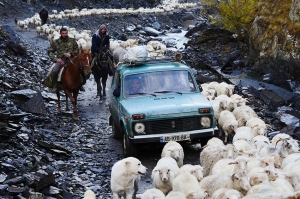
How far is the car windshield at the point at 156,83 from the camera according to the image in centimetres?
1212

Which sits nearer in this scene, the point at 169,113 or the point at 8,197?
the point at 8,197

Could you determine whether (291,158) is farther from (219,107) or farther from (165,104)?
(219,107)

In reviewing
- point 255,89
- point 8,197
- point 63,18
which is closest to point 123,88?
point 8,197

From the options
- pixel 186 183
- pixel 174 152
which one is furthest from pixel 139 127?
pixel 186 183

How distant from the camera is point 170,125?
11172 mm

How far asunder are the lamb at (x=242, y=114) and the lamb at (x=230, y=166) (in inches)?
158


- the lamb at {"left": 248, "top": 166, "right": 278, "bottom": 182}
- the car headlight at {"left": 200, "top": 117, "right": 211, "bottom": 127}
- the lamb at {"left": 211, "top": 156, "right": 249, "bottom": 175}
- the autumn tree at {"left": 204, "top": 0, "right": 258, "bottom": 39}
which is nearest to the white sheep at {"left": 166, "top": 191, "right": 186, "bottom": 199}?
the lamb at {"left": 211, "top": 156, "right": 249, "bottom": 175}

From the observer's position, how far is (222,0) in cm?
2908

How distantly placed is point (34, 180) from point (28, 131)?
3.59 metres

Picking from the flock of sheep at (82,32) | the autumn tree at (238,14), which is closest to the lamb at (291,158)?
the flock of sheep at (82,32)

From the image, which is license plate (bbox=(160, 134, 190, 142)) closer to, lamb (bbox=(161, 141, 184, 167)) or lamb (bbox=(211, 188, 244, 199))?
lamb (bbox=(161, 141, 184, 167))

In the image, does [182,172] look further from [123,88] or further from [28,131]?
[28,131]

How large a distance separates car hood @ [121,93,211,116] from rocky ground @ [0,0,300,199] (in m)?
1.20

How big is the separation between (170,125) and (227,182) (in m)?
3.12
